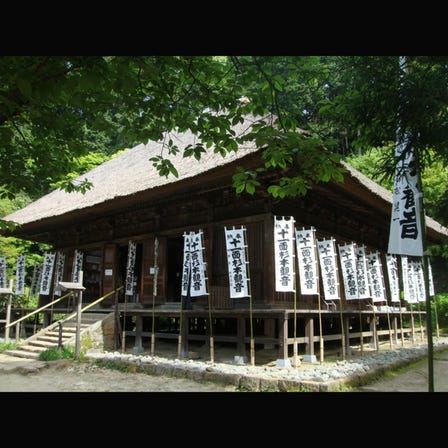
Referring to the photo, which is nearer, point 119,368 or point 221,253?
point 119,368

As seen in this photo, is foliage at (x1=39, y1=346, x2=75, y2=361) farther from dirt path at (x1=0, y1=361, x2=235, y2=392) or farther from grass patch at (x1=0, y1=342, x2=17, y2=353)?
grass patch at (x1=0, y1=342, x2=17, y2=353)

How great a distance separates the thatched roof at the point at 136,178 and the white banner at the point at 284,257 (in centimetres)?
159

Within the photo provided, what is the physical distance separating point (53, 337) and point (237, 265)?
570 cm

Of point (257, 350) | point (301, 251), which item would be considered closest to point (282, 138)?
point (301, 251)

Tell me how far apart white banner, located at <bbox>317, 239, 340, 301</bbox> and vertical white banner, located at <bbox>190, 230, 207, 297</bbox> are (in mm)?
2447

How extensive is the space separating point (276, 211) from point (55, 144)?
4927 mm

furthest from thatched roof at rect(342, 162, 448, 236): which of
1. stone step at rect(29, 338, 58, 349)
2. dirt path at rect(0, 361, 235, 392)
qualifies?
stone step at rect(29, 338, 58, 349)

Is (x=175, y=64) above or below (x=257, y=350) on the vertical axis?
above

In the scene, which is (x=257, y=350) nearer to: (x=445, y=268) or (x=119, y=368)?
(x=119, y=368)

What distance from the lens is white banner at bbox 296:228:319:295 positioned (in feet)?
26.5

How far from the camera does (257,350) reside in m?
9.91

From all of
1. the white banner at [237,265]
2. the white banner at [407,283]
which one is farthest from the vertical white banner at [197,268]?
the white banner at [407,283]

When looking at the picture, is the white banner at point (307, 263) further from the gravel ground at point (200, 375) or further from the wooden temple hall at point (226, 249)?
the gravel ground at point (200, 375)

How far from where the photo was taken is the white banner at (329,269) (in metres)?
8.49
